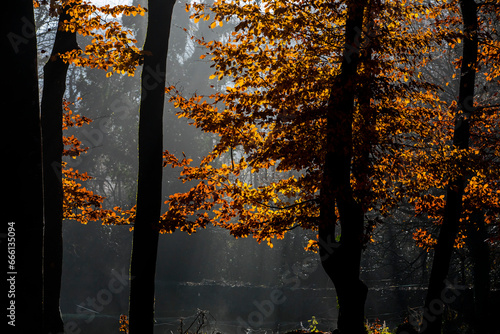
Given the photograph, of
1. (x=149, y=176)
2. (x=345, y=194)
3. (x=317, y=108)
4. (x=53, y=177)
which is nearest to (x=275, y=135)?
(x=317, y=108)

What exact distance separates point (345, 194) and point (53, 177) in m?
5.22

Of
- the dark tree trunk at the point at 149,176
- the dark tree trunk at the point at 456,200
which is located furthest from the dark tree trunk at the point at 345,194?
the dark tree trunk at the point at 149,176

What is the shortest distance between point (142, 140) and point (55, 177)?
2.60m

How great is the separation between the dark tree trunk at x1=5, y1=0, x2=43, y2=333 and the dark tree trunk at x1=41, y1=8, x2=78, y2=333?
15.8 ft

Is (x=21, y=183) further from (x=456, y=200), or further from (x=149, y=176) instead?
(x=456, y=200)

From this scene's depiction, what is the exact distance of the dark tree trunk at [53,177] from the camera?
816cm

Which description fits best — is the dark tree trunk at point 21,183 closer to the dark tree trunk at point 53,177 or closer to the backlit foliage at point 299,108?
the backlit foliage at point 299,108

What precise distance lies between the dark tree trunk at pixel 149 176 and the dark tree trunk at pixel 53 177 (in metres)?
2.22

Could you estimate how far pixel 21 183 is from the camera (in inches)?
137

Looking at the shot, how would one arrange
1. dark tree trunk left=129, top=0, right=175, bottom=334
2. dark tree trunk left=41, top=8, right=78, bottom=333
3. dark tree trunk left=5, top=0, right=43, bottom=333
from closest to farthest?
dark tree trunk left=5, top=0, right=43, bottom=333 → dark tree trunk left=129, top=0, right=175, bottom=334 → dark tree trunk left=41, top=8, right=78, bottom=333

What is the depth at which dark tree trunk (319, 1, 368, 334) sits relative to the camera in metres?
7.49

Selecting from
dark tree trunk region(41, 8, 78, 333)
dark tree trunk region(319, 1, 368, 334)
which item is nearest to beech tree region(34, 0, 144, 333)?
dark tree trunk region(41, 8, 78, 333)

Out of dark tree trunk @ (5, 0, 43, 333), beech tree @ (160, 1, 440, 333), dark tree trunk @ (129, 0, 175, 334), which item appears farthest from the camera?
beech tree @ (160, 1, 440, 333)

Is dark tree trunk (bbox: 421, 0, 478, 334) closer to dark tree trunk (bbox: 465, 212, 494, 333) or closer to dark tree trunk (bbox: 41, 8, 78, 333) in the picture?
dark tree trunk (bbox: 465, 212, 494, 333)
